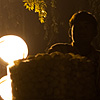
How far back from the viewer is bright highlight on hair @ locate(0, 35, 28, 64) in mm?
1813

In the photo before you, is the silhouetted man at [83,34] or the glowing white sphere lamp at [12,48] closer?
the silhouetted man at [83,34]

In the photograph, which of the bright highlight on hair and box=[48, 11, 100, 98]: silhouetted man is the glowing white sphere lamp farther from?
box=[48, 11, 100, 98]: silhouetted man

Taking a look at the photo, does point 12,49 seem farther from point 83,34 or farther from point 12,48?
point 83,34

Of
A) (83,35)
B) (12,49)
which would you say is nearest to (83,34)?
(83,35)

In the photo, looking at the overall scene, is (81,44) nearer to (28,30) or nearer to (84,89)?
(84,89)

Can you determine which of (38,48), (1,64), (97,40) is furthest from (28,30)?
(97,40)

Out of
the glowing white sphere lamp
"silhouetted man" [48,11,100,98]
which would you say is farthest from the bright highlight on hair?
"silhouetted man" [48,11,100,98]

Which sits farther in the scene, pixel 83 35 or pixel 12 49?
pixel 12 49

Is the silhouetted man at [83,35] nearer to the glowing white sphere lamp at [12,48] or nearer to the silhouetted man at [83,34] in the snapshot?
the silhouetted man at [83,34]

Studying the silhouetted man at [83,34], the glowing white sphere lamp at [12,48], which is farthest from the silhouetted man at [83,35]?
the glowing white sphere lamp at [12,48]

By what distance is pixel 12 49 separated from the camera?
73.2 inches

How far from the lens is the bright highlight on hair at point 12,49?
181 centimetres

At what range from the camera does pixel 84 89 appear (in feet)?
3.88

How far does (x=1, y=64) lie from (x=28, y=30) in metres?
1.87
